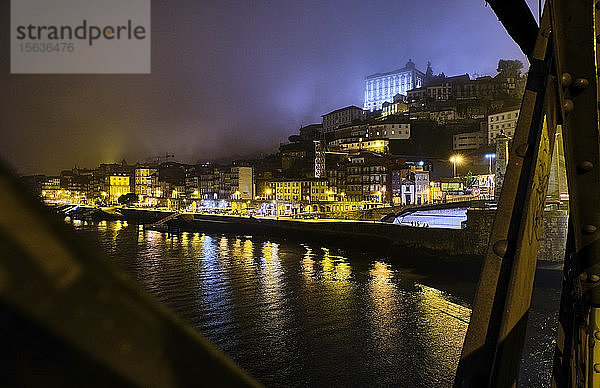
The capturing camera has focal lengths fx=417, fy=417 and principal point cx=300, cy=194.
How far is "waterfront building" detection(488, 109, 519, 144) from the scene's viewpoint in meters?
83.7

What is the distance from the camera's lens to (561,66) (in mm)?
2004

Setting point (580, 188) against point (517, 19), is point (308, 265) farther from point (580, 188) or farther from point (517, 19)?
point (580, 188)

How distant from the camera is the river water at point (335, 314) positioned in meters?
14.4

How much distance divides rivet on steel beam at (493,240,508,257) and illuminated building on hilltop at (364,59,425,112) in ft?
504

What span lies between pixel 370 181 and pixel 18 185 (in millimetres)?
75525

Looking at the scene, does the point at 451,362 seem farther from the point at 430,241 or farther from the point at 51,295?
the point at 430,241

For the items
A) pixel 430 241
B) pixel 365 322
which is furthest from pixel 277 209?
pixel 365 322

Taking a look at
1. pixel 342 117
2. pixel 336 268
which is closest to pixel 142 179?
pixel 342 117

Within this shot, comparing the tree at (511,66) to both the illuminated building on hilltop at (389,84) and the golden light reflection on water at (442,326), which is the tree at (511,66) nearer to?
the illuminated building on hilltop at (389,84)

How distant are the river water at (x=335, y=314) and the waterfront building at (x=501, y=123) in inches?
2313

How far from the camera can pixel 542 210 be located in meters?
1.99

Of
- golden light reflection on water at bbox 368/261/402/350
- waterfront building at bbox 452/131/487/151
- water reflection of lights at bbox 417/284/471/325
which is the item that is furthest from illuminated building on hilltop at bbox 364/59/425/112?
water reflection of lights at bbox 417/284/471/325

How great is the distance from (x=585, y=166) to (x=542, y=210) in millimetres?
413

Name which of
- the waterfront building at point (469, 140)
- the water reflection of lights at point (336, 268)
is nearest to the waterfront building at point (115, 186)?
the waterfront building at point (469, 140)
